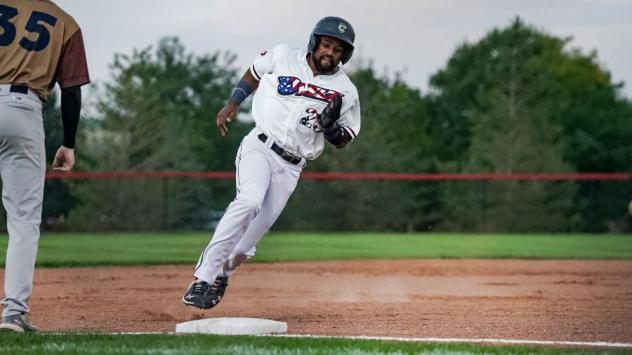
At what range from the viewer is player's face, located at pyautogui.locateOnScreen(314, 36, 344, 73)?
6750 millimetres

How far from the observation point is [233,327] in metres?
6.15

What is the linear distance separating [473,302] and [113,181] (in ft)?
66.9

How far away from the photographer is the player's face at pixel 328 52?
6750 mm

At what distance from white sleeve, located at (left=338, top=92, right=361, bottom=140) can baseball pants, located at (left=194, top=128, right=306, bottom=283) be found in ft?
1.20

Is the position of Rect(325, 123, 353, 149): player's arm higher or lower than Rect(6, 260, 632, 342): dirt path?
higher

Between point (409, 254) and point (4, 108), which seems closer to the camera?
point (4, 108)

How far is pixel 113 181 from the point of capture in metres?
28.3

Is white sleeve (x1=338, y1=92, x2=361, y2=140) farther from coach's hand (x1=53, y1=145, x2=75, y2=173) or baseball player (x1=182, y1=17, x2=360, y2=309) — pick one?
coach's hand (x1=53, y1=145, x2=75, y2=173)

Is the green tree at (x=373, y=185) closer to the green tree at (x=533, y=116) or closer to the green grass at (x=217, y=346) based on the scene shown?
the green tree at (x=533, y=116)

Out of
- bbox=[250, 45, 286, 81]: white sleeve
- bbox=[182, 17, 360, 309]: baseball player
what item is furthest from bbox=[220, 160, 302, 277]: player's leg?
bbox=[250, 45, 286, 81]: white sleeve

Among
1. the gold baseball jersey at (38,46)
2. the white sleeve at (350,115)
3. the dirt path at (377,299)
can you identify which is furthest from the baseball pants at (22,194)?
the white sleeve at (350,115)

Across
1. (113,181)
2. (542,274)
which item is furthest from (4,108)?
(113,181)

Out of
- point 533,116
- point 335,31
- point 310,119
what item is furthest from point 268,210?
point 533,116

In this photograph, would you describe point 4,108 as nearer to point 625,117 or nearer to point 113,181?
point 113,181
